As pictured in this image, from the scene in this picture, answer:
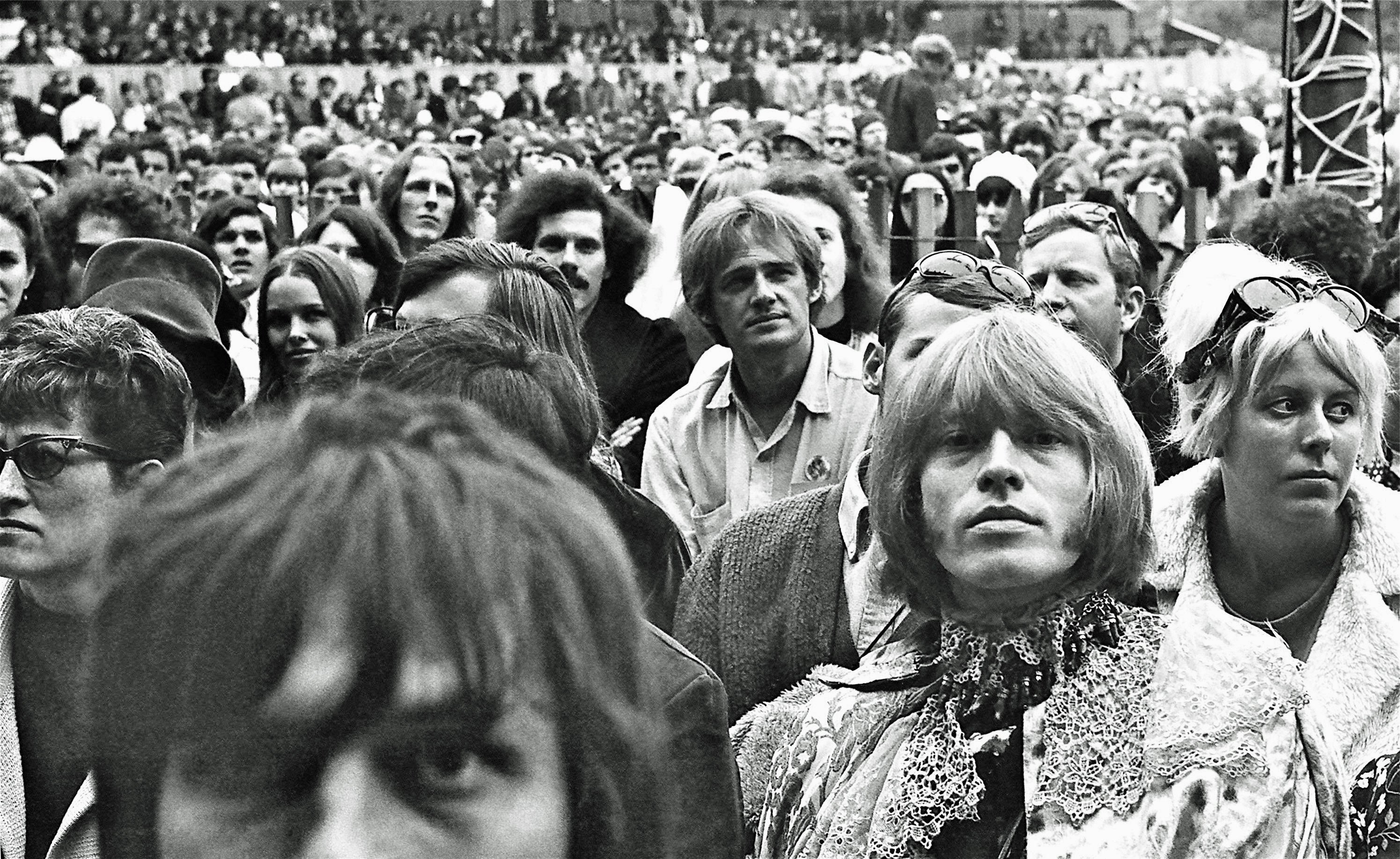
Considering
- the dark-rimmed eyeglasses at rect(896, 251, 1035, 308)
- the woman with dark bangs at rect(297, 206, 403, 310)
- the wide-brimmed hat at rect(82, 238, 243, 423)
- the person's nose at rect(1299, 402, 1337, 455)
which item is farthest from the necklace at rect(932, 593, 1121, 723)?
the woman with dark bangs at rect(297, 206, 403, 310)

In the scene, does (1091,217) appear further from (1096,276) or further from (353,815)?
(353,815)

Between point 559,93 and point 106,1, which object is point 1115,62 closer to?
point 559,93

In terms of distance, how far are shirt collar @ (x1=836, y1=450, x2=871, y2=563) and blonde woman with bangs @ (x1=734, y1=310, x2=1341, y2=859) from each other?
752 millimetres

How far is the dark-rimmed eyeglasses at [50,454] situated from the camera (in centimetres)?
280

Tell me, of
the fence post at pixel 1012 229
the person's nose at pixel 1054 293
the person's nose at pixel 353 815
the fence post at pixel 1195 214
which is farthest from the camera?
the fence post at pixel 1195 214

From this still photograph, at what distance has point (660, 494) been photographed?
15.4 feet

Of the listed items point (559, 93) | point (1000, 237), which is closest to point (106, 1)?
point (559, 93)

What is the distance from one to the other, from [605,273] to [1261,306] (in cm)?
317

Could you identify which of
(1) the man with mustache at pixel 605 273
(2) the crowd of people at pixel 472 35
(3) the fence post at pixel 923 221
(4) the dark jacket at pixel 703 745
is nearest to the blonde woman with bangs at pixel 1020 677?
(4) the dark jacket at pixel 703 745

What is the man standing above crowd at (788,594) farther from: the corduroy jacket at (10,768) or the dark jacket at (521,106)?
the dark jacket at (521,106)

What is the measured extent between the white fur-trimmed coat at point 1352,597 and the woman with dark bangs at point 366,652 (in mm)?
1775

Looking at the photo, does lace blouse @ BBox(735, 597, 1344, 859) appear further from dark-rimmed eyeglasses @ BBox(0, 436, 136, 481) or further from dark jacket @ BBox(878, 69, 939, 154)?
dark jacket @ BBox(878, 69, 939, 154)

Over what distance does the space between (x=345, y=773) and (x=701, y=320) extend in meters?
4.07

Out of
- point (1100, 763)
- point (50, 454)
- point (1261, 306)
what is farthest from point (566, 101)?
point (1100, 763)
